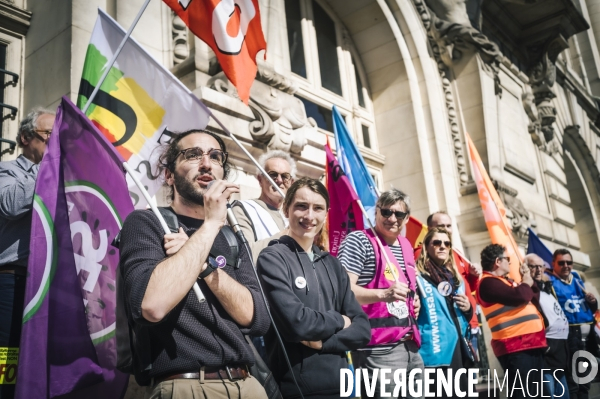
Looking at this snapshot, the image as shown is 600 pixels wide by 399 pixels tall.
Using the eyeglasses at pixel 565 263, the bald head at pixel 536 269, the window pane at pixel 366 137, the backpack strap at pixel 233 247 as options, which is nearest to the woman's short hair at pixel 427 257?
the bald head at pixel 536 269

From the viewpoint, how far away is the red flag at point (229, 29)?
12.1ft

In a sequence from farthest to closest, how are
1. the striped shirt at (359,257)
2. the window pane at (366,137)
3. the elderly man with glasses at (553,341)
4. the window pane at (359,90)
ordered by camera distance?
the window pane at (359,90) < the window pane at (366,137) < the elderly man with glasses at (553,341) < the striped shirt at (359,257)

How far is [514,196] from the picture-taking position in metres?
9.32

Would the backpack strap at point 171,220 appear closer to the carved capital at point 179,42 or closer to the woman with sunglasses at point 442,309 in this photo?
the woman with sunglasses at point 442,309

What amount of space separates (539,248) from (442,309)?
4.43 metres

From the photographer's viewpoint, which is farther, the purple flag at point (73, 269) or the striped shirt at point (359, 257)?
the striped shirt at point (359, 257)

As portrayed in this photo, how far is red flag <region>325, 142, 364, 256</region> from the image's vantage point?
4.33m

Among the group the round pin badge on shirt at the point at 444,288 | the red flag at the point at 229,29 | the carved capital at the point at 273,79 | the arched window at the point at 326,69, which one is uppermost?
the arched window at the point at 326,69

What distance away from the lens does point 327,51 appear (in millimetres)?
9008

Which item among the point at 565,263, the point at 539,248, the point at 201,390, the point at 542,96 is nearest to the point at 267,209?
the point at 201,390

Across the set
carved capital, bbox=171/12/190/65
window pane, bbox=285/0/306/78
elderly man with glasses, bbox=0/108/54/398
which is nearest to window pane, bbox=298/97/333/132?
window pane, bbox=285/0/306/78

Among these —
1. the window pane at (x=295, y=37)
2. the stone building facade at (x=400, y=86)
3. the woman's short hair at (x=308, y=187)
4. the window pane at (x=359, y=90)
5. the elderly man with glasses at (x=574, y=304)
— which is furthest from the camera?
the window pane at (x=359, y=90)

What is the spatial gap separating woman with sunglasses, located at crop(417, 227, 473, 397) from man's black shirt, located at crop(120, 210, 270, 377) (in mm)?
2187

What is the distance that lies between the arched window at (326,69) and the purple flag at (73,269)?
5279mm
